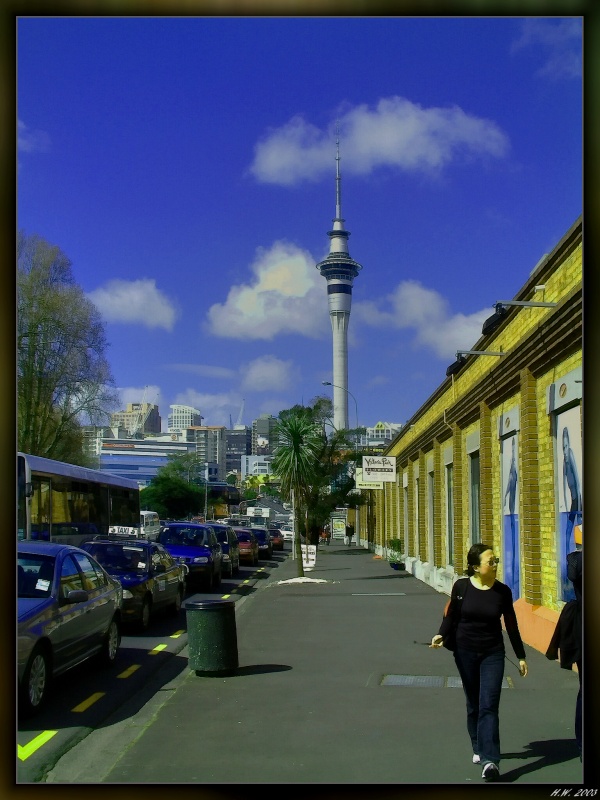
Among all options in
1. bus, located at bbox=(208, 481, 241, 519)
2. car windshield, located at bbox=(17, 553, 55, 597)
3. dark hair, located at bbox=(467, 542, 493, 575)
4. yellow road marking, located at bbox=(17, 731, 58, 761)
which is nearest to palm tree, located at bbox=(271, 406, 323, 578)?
car windshield, located at bbox=(17, 553, 55, 597)

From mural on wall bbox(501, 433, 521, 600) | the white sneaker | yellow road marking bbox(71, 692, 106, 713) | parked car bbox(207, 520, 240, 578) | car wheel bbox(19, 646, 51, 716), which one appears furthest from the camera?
parked car bbox(207, 520, 240, 578)

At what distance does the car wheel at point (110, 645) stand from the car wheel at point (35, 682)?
241cm

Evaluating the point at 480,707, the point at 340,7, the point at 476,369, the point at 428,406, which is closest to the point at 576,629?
the point at 480,707

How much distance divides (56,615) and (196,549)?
16270mm

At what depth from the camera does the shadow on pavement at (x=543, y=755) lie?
7.51 meters

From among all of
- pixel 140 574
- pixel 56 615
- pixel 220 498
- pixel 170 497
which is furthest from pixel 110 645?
pixel 220 498

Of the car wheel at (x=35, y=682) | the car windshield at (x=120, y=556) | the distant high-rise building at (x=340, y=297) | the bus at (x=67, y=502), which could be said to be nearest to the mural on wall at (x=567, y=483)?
the car wheel at (x=35, y=682)

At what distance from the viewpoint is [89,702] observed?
10609mm

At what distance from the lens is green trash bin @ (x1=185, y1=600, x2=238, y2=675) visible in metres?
11.9

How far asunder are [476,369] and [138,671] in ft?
33.1

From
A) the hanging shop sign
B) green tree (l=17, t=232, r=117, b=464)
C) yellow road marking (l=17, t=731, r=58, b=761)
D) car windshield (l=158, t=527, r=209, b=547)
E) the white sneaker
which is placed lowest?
yellow road marking (l=17, t=731, r=58, b=761)

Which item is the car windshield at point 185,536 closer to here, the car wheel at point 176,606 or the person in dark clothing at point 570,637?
the car wheel at point 176,606

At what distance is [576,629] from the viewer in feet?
24.4

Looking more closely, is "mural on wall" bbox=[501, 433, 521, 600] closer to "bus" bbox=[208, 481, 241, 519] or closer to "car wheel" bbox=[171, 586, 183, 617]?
"car wheel" bbox=[171, 586, 183, 617]
